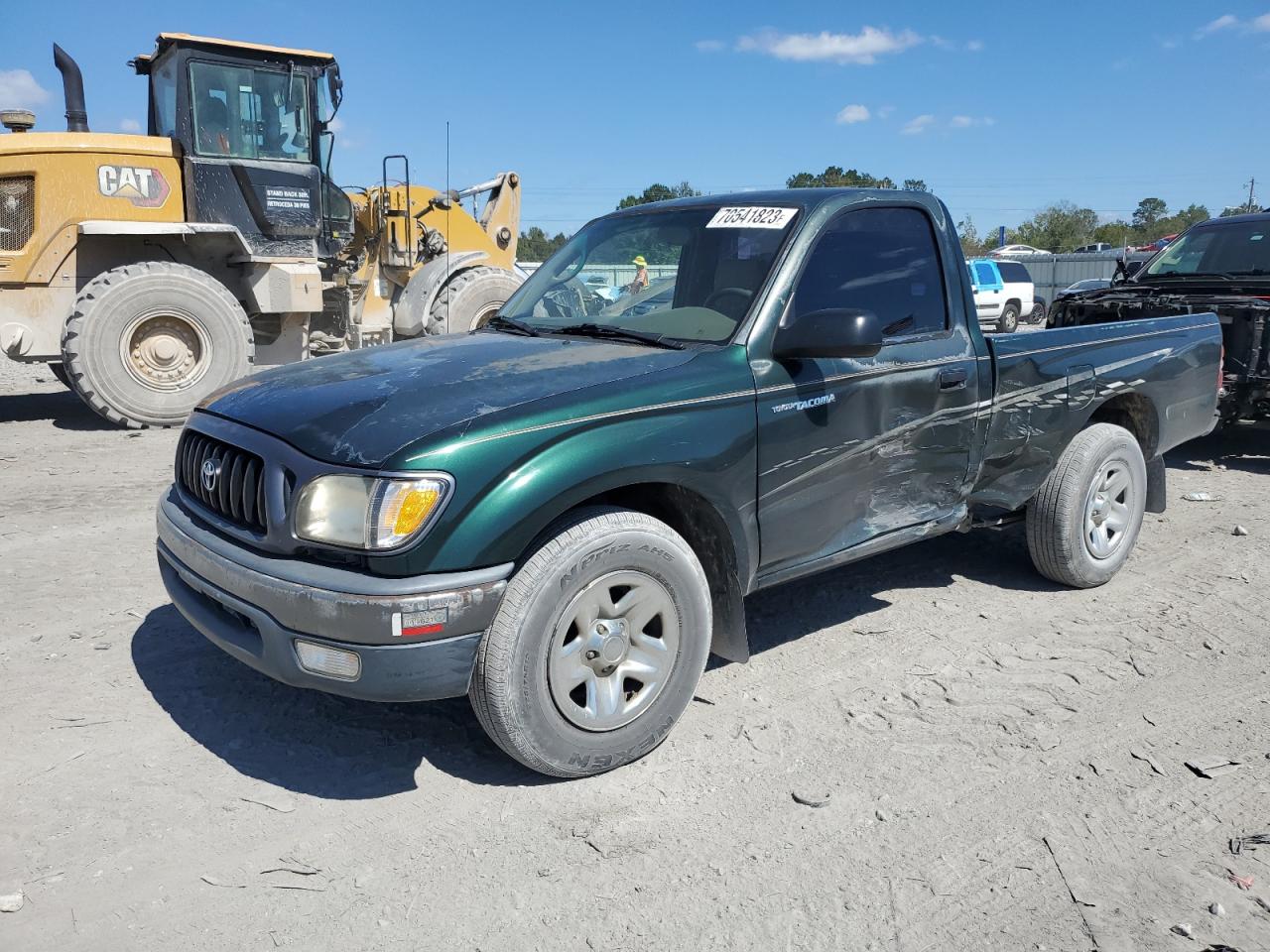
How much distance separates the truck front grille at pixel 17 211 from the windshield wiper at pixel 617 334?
737 centimetres

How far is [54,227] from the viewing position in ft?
29.7

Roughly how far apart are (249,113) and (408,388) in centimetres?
809

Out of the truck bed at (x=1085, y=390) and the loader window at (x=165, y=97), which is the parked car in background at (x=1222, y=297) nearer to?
the truck bed at (x=1085, y=390)

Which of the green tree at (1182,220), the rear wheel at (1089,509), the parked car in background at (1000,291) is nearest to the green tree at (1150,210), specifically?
the green tree at (1182,220)

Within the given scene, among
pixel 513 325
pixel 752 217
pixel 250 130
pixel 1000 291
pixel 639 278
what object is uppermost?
pixel 250 130

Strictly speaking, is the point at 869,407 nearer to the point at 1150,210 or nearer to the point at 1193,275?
the point at 1193,275

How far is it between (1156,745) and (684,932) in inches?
77.6

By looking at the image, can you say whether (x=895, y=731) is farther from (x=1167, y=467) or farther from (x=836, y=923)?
(x=1167, y=467)

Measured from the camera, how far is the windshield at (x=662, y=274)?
3.75 metres

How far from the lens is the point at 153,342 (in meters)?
9.30

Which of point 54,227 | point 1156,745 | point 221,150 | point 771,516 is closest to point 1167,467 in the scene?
point 1156,745

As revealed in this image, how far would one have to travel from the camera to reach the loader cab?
31.2 feet

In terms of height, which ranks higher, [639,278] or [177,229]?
[177,229]

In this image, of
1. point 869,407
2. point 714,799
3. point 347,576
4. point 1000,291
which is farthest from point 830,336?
point 1000,291
